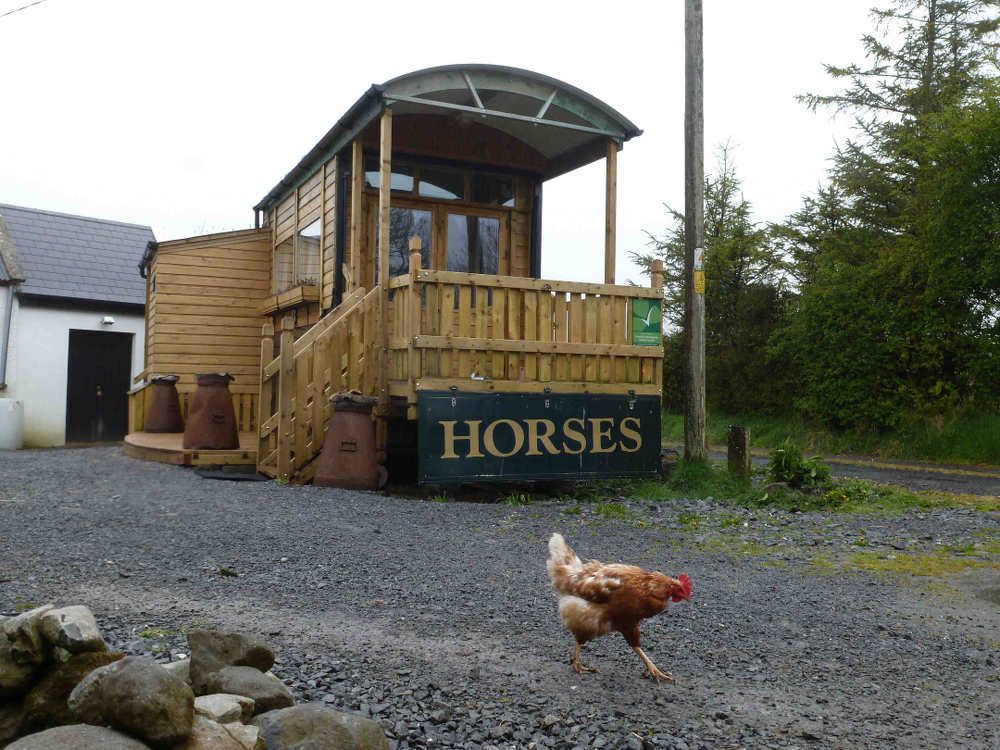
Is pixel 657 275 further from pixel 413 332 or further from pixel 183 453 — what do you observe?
pixel 183 453

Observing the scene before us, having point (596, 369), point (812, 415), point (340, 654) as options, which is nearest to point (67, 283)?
point (596, 369)

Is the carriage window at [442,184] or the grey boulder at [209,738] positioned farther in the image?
the carriage window at [442,184]

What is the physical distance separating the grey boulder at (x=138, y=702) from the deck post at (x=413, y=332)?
637 centimetres

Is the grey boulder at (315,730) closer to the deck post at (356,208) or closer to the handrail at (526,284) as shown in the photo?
the handrail at (526,284)

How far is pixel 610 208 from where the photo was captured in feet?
34.9

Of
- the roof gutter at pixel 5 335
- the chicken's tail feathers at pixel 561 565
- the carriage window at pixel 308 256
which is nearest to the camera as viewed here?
the chicken's tail feathers at pixel 561 565

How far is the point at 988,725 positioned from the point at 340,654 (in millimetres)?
2646

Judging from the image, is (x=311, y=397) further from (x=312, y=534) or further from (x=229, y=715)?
(x=229, y=715)

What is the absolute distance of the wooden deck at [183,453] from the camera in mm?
10516

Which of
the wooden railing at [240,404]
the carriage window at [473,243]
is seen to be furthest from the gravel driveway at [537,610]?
the wooden railing at [240,404]

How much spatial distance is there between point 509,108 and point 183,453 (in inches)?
254

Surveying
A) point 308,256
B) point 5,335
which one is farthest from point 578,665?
point 5,335

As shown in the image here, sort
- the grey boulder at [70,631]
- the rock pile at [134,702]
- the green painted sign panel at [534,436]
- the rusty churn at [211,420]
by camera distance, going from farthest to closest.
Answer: the rusty churn at [211,420]
the green painted sign panel at [534,436]
the grey boulder at [70,631]
the rock pile at [134,702]

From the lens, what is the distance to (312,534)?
6266 millimetres
